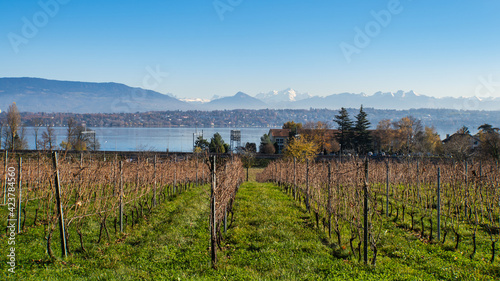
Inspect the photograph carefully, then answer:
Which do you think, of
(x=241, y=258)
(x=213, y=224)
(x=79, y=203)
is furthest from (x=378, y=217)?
(x=79, y=203)

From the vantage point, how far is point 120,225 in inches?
362

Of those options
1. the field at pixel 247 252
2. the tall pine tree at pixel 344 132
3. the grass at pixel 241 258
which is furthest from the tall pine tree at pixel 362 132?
the grass at pixel 241 258

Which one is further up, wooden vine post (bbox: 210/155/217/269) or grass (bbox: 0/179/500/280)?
wooden vine post (bbox: 210/155/217/269)

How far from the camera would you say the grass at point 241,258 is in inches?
232

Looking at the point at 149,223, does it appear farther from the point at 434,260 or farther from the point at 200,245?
the point at 434,260

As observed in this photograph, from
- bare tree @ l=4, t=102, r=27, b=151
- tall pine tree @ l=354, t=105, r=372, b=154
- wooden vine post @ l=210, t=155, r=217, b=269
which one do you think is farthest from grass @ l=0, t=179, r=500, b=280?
bare tree @ l=4, t=102, r=27, b=151

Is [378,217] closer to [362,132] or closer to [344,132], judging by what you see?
[362,132]

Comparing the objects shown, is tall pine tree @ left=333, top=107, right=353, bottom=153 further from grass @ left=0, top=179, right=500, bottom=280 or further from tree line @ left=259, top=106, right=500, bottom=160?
grass @ left=0, top=179, right=500, bottom=280

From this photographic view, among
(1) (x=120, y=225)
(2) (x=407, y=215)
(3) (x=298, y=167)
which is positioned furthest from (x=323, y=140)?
(1) (x=120, y=225)

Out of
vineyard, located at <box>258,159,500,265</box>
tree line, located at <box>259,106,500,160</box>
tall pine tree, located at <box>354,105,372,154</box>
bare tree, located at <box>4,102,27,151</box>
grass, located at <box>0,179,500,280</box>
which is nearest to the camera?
grass, located at <box>0,179,500,280</box>

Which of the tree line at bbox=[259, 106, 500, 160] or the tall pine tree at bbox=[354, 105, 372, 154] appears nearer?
the tree line at bbox=[259, 106, 500, 160]

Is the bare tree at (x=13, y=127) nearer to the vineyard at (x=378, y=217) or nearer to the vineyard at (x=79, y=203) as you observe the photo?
the vineyard at (x=79, y=203)

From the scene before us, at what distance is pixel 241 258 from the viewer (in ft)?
23.1

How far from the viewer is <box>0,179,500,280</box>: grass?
5887mm
